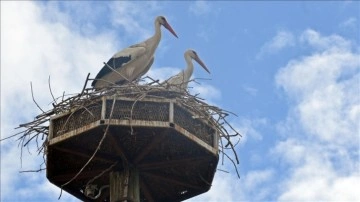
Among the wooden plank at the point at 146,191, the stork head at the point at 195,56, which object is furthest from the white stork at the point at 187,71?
the wooden plank at the point at 146,191

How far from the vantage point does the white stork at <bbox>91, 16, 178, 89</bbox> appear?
498 inches

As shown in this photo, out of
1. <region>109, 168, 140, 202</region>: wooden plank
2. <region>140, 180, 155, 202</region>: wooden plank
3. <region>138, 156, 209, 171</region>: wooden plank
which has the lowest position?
<region>109, 168, 140, 202</region>: wooden plank

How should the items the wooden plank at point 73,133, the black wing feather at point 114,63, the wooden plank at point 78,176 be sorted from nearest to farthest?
1. the wooden plank at point 73,133
2. the wooden plank at point 78,176
3. the black wing feather at point 114,63

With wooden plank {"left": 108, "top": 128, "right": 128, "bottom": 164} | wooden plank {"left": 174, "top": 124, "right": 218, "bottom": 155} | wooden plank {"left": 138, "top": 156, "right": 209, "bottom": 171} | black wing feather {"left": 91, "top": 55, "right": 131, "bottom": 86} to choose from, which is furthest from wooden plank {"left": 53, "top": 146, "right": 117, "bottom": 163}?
black wing feather {"left": 91, "top": 55, "right": 131, "bottom": 86}

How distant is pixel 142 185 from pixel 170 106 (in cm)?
169

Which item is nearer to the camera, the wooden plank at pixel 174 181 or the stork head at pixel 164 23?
the wooden plank at pixel 174 181

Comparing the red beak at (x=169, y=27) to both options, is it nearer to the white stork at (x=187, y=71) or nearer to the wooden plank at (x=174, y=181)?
the white stork at (x=187, y=71)

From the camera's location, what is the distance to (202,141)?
1027 centimetres

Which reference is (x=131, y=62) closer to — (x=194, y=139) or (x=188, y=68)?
(x=188, y=68)

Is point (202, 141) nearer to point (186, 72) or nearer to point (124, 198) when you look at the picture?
point (124, 198)

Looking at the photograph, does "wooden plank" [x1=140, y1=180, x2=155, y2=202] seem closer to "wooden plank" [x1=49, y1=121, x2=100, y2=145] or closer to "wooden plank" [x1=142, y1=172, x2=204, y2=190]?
"wooden plank" [x1=142, y1=172, x2=204, y2=190]

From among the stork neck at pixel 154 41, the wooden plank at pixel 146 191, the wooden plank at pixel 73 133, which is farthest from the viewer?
the stork neck at pixel 154 41

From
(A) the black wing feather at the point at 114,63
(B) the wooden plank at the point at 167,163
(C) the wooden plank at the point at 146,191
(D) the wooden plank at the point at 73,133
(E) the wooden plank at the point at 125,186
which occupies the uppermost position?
(A) the black wing feather at the point at 114,63

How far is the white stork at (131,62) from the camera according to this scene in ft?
41.5
